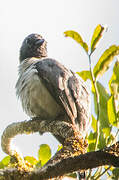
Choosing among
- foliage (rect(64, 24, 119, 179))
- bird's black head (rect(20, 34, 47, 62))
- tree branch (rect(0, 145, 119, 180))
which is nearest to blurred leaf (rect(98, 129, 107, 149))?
foliage (rect(64, 24, 119, 179))

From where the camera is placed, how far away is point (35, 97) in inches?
204

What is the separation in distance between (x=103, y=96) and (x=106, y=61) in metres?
1.18

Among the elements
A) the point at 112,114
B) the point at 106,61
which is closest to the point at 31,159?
the point at 112,114

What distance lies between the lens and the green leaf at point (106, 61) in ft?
11.5

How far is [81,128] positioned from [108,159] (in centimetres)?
245

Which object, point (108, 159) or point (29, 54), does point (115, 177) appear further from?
point (29, 54)

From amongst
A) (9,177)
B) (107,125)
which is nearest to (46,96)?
(107,125)

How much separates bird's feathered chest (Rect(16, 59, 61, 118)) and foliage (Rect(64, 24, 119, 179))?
0.72m

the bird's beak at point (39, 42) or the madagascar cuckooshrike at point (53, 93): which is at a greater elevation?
the bird's beak at point (39, 42)

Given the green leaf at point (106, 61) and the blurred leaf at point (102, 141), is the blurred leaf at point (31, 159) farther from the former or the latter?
the green leaf at point (106, 61)

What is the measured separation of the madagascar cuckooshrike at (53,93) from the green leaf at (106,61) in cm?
125

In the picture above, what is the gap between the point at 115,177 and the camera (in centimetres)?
410

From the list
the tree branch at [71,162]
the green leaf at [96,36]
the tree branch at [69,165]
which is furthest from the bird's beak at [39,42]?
the tree branch at [69,165]

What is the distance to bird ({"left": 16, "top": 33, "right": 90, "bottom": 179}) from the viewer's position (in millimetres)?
4879
